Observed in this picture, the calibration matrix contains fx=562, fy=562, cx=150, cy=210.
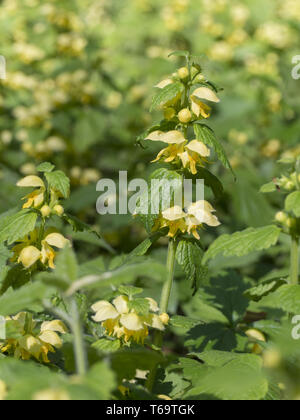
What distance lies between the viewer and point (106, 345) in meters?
1.15

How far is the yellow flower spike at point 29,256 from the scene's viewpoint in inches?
46.4

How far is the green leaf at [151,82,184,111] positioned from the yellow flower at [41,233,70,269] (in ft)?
1.18

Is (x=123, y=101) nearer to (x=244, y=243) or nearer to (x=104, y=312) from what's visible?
(x=244, y=243)

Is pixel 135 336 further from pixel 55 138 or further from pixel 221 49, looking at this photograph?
pixel 221 49

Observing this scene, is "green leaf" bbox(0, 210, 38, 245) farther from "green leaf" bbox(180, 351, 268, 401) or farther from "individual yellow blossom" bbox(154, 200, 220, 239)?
"green leaf" bbox(180, 351, 268, 401)

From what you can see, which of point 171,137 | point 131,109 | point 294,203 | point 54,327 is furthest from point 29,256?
point 131,109

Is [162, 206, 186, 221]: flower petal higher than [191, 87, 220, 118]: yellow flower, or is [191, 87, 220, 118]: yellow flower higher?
[191, 87, 220, 118]: yellow flower

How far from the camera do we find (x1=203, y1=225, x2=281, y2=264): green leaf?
137 centimetres

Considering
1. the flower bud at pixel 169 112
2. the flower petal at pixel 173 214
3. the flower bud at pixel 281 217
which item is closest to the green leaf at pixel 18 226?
the flower petal at pixel 173 214

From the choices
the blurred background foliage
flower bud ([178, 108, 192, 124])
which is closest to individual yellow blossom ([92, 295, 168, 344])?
flower bud ([178, 108, 192, 124])

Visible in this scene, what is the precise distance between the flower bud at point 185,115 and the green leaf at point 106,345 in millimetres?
506

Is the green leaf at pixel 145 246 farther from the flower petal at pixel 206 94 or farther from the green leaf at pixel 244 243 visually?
the flower petal at pixel 206 94

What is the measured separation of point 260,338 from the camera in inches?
60.1

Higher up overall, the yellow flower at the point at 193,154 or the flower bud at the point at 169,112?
the flower bud at the point at 169,112
